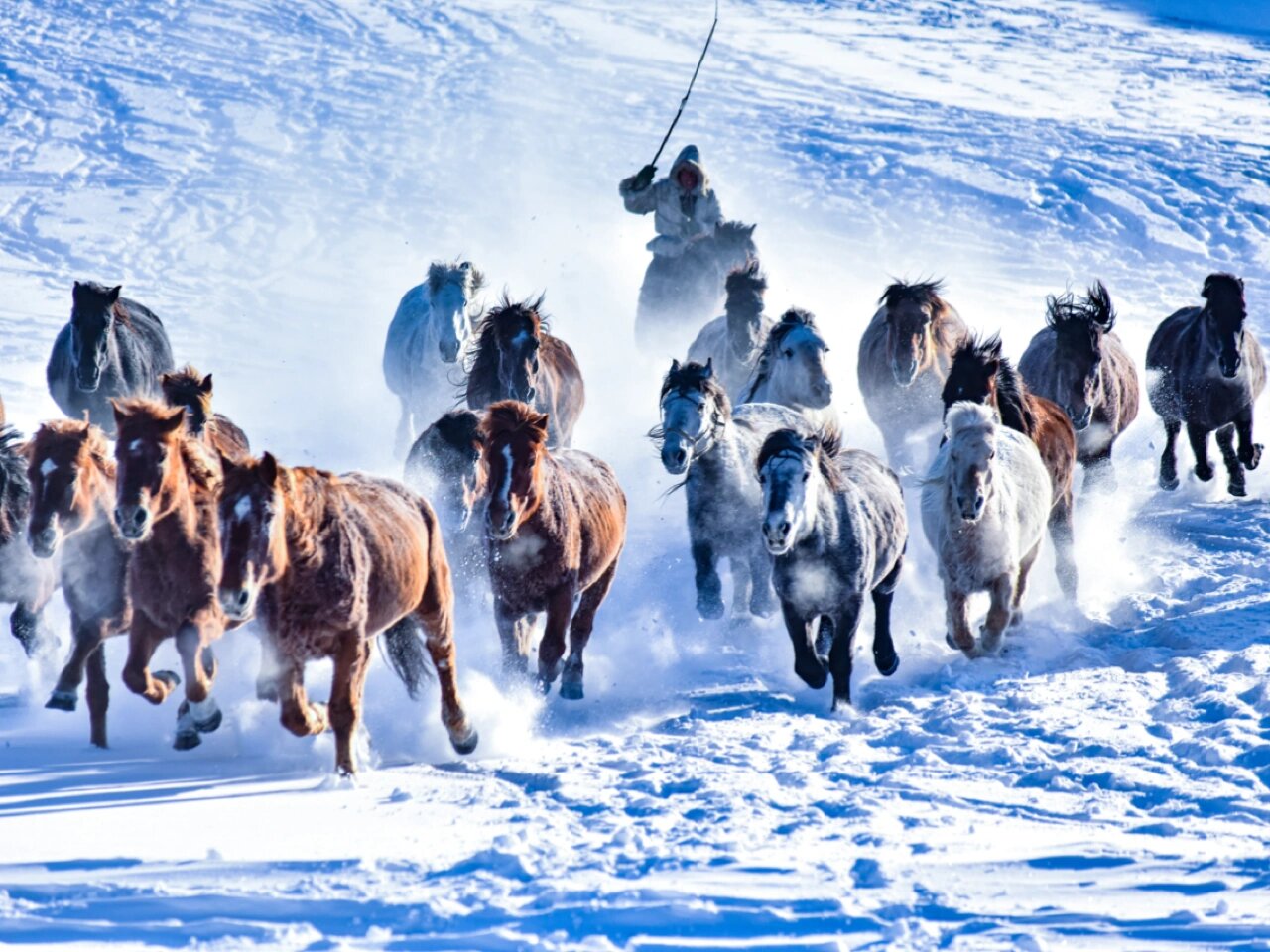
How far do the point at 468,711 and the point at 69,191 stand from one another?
20537mm

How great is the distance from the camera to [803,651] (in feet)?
23.9

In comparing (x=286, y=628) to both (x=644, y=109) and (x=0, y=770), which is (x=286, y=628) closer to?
(x=0, y=770)

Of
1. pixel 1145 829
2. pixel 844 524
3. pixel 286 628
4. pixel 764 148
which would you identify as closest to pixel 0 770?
pixel 286 628

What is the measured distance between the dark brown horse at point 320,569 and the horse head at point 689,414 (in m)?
1.91

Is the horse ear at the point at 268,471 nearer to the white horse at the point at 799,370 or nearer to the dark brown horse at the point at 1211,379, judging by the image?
the white horse at the point at 799,370

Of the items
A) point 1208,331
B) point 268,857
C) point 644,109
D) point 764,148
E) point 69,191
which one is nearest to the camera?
point 268,857

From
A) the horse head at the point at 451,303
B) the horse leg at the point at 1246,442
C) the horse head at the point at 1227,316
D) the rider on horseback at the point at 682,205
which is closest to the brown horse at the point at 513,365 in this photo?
the horse head at the point at 451,303

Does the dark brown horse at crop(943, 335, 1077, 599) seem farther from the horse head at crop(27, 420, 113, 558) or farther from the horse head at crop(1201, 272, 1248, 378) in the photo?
the horse head at crop(27, 420, 113, 558)

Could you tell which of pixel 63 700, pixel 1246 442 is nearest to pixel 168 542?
pixel 63 700

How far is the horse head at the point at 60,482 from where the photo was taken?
604 cm

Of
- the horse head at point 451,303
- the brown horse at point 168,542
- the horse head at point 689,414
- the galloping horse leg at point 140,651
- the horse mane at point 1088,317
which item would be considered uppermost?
the horse head at point 451,303

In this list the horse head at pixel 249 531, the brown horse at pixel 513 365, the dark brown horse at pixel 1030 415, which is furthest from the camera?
the brown horse at pixel 513 365

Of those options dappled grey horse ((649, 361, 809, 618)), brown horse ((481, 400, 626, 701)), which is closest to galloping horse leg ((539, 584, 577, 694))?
brown horse ((481, 400, 626, 701))

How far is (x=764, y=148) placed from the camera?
97.0 ft
